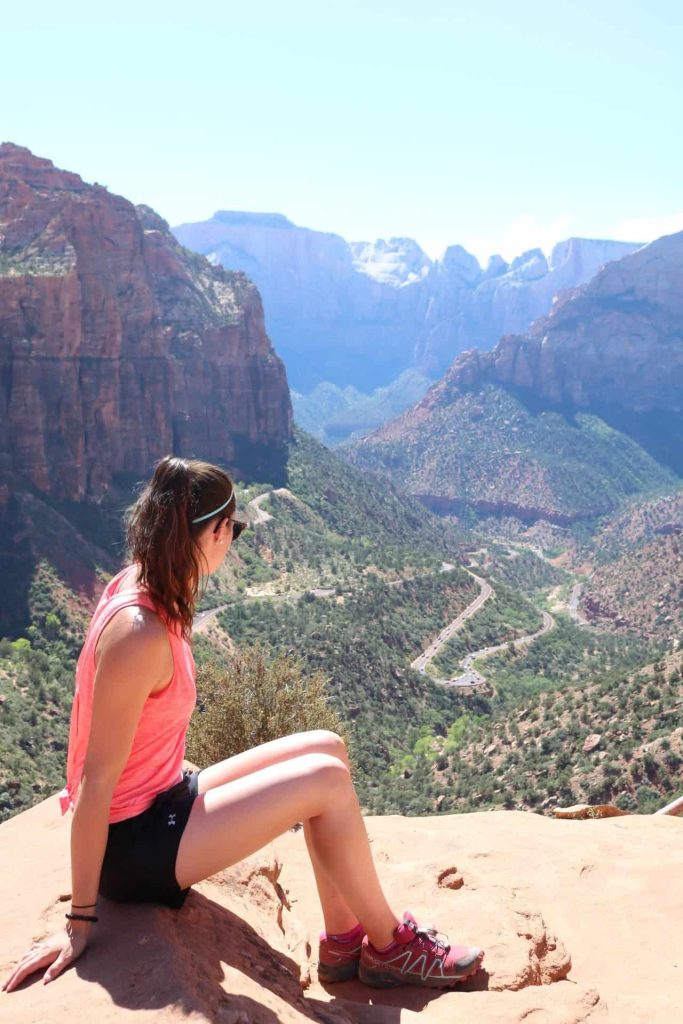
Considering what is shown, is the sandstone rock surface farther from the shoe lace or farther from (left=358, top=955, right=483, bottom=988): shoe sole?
the shoe lace

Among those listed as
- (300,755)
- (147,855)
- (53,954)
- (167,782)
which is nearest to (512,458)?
(300,755)

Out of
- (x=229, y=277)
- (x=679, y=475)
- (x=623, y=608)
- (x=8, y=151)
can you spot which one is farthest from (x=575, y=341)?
(x=8, y=151)

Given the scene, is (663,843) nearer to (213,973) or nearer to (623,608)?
(213,973)

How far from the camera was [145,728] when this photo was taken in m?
4.86

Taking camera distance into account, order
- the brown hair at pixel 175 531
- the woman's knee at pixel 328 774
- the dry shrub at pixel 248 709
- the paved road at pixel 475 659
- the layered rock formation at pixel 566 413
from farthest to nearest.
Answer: the layered rock formation at pixel 566 413, the paved road at pixel 475 659, the dry shrub at pixel 248 709, the woman's knee at pixel 328 774, the brown hair at pixel 175 531

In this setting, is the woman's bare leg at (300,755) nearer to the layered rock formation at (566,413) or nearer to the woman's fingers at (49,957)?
the woman's fingers at (49,957)

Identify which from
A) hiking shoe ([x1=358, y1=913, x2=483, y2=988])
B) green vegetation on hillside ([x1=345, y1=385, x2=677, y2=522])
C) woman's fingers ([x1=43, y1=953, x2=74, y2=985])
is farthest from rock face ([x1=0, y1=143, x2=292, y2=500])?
woman's fingers ([x1=43, y1=953, x2=74, y2=985])

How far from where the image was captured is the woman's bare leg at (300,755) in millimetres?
5438

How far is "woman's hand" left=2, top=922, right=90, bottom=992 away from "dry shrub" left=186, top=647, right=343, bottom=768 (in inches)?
445

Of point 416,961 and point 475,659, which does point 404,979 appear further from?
point 475,659

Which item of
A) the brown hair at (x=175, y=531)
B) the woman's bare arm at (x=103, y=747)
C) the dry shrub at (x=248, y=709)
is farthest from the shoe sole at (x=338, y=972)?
the dry shrub at (x=248, y=709)

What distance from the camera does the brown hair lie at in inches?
187

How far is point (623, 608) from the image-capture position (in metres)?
70.9

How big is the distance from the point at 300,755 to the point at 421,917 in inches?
81.6
